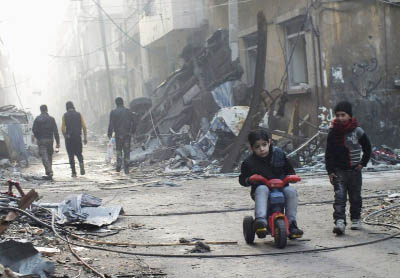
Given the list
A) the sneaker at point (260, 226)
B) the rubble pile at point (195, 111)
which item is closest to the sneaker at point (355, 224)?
the sneaker at point (260, 226)

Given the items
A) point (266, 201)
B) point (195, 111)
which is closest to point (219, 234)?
point (266, 201)

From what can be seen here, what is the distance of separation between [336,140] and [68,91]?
3251 inches

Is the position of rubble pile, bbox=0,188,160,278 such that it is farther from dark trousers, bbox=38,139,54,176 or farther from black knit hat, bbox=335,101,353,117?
dark trousers, bbox=38,139,54,176

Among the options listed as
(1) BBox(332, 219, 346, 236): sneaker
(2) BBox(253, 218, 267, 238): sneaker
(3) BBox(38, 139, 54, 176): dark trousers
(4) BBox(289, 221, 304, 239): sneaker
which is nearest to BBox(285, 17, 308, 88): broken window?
(3) BBox(38, 139, 54, 176): dark trousers

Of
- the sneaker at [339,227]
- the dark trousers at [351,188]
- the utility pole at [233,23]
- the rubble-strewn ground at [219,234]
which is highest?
the utility pole at [233,23]

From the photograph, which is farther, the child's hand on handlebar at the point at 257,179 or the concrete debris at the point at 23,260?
the child's hand on handlebar at the point at 257,179

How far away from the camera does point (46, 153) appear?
546 inches

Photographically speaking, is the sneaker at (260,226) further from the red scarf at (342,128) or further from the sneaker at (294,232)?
the red scarf at (342,128)

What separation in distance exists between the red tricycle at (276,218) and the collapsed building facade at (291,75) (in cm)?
706

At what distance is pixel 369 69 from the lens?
14070mm

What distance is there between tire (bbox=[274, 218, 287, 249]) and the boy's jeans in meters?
0.14

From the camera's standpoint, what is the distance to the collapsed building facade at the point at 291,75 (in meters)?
14.1

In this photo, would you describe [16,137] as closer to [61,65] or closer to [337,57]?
[337,57]

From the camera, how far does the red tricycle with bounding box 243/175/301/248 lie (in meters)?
5.17
